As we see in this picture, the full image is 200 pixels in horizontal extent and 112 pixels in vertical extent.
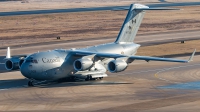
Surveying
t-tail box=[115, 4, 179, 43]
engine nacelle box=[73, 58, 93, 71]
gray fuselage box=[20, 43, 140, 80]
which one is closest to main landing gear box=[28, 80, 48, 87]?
gray fuselage box=[20, 43, 140, 80]

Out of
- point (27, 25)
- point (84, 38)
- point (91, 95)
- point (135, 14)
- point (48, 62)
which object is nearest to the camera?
point (91, 95)

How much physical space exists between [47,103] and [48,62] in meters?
7.86

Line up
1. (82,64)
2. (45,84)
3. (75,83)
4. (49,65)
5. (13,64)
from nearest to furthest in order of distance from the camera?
(82,64)
(49,65)
(45,84)
(75,83)
(13,64)

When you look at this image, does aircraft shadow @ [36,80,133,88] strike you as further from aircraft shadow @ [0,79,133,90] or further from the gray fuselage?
the gray fuselage

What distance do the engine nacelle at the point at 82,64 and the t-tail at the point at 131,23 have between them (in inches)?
315

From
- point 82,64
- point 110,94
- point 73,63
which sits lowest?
A: point 110,94

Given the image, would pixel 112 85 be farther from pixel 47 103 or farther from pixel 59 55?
pixel 47 103

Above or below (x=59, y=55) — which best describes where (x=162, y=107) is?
below

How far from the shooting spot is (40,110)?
40781 mm

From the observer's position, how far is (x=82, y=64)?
50156 millimetres

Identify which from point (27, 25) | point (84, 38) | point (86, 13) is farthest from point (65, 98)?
point (86, 13)

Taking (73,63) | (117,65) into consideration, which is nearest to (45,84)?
(73,63)

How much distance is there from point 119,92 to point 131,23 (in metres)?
12.4

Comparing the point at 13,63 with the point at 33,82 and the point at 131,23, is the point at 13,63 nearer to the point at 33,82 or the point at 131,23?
the point at 33,82
